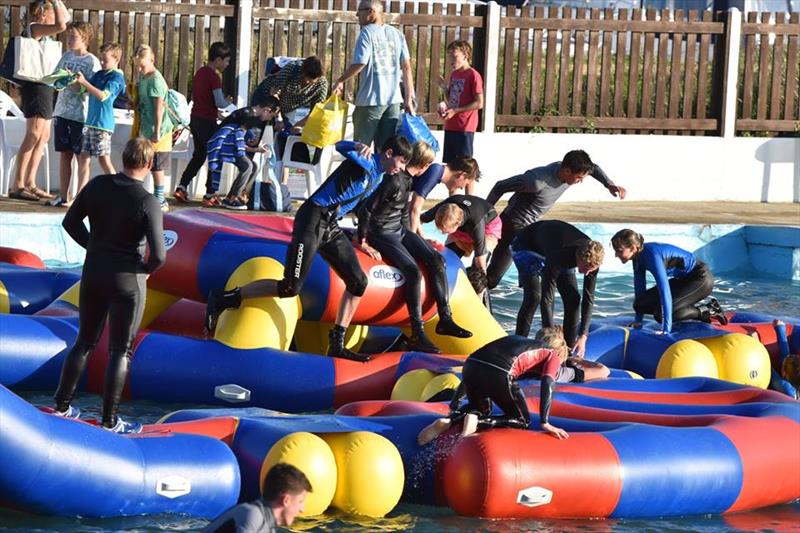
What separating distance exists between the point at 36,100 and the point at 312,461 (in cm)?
730

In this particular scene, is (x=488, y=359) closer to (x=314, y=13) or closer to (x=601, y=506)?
(x=601, y=506)

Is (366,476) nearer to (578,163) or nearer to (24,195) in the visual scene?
(578,163)

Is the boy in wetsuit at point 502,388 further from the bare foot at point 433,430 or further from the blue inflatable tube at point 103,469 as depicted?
the blue inflatable tube at point 103,469

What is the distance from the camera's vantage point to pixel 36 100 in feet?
44.0

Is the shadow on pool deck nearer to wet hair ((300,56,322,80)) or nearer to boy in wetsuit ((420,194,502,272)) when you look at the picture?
wet hair ((300,56,322,80))

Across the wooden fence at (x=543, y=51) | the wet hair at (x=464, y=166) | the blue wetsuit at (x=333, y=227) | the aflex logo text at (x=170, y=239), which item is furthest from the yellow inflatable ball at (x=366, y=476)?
the wooden fence at (x=543, y=51)

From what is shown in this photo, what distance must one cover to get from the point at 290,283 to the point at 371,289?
0.66m

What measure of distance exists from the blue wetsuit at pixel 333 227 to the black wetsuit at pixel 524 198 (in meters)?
1.60

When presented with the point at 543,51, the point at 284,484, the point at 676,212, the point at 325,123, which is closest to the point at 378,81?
the point at 325,123

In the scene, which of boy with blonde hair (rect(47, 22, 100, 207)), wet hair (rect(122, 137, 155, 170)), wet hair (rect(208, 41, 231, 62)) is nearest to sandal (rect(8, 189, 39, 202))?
boy with blonde hair (rect(47, 22, 100, 207))

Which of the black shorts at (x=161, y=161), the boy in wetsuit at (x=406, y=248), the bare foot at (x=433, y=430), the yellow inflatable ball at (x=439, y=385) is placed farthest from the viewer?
the black shorts at (x=161, y=161)

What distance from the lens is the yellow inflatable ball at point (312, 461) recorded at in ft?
23.2

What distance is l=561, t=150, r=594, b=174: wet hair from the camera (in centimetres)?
1044

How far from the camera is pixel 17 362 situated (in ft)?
29.7
